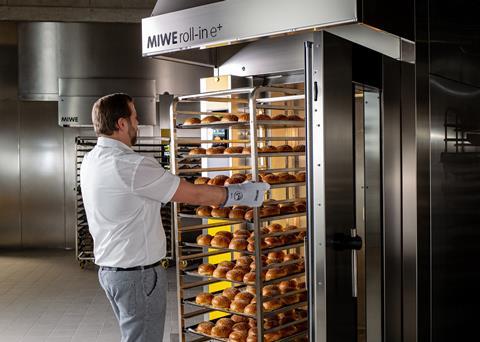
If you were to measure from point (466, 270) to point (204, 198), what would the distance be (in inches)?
80.3

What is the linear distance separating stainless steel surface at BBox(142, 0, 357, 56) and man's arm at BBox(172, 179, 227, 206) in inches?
35.5

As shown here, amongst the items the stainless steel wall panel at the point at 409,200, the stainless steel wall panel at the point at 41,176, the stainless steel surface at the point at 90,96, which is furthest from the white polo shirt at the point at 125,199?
the stainless steel wall panel at the point at 41,176

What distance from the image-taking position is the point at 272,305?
3727 mm

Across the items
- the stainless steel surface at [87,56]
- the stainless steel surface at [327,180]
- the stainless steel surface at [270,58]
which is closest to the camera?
the stainless steel surface at [327,180]

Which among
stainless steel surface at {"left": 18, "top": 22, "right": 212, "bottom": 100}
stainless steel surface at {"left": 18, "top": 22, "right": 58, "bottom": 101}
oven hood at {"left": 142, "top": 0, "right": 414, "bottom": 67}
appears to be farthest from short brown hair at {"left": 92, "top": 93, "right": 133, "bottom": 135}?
stainless steel surface at {"left": 18, "top": 22, "right": 58, "bottom": 101}

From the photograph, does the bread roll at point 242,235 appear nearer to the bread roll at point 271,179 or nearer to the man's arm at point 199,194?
the bread roll at point 271,179

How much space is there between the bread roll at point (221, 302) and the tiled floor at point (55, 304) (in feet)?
3.73

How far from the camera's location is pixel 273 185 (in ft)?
11.9

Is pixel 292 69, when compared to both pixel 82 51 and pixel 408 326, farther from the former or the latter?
pixel 82 51

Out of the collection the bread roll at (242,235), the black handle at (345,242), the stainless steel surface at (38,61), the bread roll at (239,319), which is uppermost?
the stainless steel surface at (38,61)

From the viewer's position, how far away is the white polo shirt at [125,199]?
2961 millimetres

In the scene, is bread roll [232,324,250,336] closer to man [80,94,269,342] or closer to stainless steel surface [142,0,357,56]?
man [80,94,269,342]

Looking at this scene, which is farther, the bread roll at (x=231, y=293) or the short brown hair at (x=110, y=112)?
the bread roll at (x=231, y=293)

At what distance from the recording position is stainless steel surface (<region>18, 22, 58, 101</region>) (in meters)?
8.78
